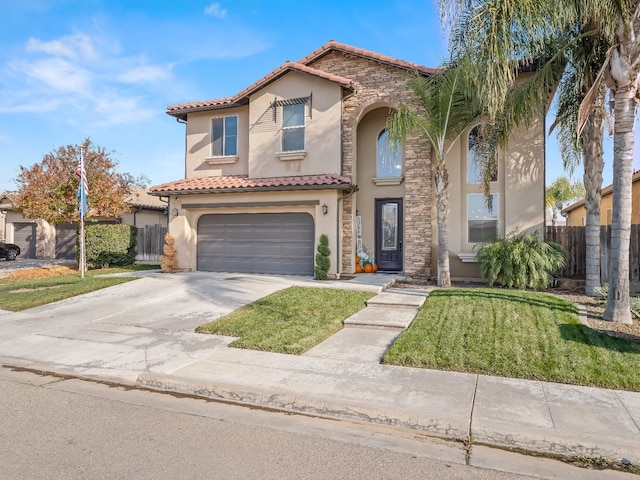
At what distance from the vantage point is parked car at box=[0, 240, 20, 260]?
2544 cm

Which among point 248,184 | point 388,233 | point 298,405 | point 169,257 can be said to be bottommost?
point 298,405

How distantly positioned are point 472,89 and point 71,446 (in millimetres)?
10532

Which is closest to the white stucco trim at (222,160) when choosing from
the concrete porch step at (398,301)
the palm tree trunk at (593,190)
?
the concrete porch step at (398,301)

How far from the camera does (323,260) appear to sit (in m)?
13.0

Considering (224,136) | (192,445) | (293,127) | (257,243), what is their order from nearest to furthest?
(192,445)
(293,127)
(257,243)
(224,136)

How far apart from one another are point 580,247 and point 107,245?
17835 millimetres

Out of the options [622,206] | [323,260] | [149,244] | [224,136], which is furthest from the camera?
[149,244]

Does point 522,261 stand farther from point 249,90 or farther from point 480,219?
point 249,90

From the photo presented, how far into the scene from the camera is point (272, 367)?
5957mm

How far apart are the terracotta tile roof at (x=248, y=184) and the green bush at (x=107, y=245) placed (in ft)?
15.6

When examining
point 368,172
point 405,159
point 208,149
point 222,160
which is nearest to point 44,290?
point 222,160

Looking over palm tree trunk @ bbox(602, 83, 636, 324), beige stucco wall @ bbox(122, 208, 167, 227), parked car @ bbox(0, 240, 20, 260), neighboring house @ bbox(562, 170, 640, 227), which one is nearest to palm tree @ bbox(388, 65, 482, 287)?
palm tree trunk @ bbox(602, 83, 636, 324)

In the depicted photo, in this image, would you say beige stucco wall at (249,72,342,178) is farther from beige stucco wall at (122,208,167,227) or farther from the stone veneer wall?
beige stucco wall at (122,208,167,227)

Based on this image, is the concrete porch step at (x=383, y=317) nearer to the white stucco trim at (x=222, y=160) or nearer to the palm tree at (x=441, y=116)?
the palm tree at (x=441, y=116)
